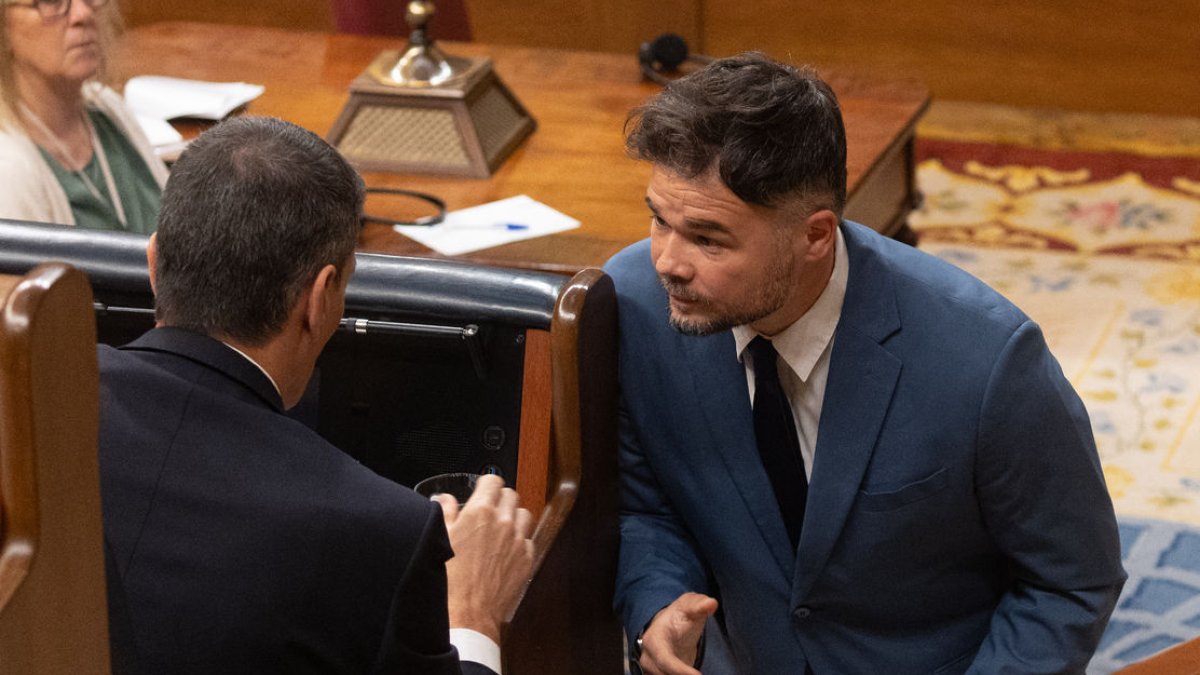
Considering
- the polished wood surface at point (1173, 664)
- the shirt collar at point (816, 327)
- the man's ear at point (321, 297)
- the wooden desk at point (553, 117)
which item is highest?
the man's ear at point (321, 297)

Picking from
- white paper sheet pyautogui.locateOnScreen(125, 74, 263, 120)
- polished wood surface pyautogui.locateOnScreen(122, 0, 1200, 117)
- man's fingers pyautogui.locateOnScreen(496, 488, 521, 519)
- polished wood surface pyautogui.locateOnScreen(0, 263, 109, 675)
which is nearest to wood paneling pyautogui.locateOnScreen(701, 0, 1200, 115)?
polished wood surface pyautogui.locateOnScreen(122, 0, 1200, 117)

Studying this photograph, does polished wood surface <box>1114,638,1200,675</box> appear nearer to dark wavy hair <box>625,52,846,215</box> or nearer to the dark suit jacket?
dark wavy hair <box>625,52,846,215</box>

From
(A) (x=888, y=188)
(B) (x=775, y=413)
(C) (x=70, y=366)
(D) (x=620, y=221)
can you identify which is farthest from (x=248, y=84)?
(C) (x=70, y=366)

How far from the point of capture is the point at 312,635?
133 centimetres

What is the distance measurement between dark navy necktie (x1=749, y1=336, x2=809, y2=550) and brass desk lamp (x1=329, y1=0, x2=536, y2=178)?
120 centimetres

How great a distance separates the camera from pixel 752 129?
1590 millimetres

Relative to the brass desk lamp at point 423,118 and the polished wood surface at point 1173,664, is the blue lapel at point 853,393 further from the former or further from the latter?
the brass desk lamp at point 423,118

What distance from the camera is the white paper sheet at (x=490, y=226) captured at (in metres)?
2.55

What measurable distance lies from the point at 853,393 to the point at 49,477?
3.08 ft

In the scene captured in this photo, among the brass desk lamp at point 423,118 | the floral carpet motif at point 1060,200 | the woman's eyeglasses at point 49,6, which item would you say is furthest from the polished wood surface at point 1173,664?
the floral carpet motif at point 1060,200

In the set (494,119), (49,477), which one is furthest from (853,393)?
(494,119)

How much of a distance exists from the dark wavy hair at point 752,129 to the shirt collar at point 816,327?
122 millimetres

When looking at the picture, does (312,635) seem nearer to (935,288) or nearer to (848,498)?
(848,498)

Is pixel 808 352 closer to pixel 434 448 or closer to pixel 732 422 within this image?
pixel 732 422
